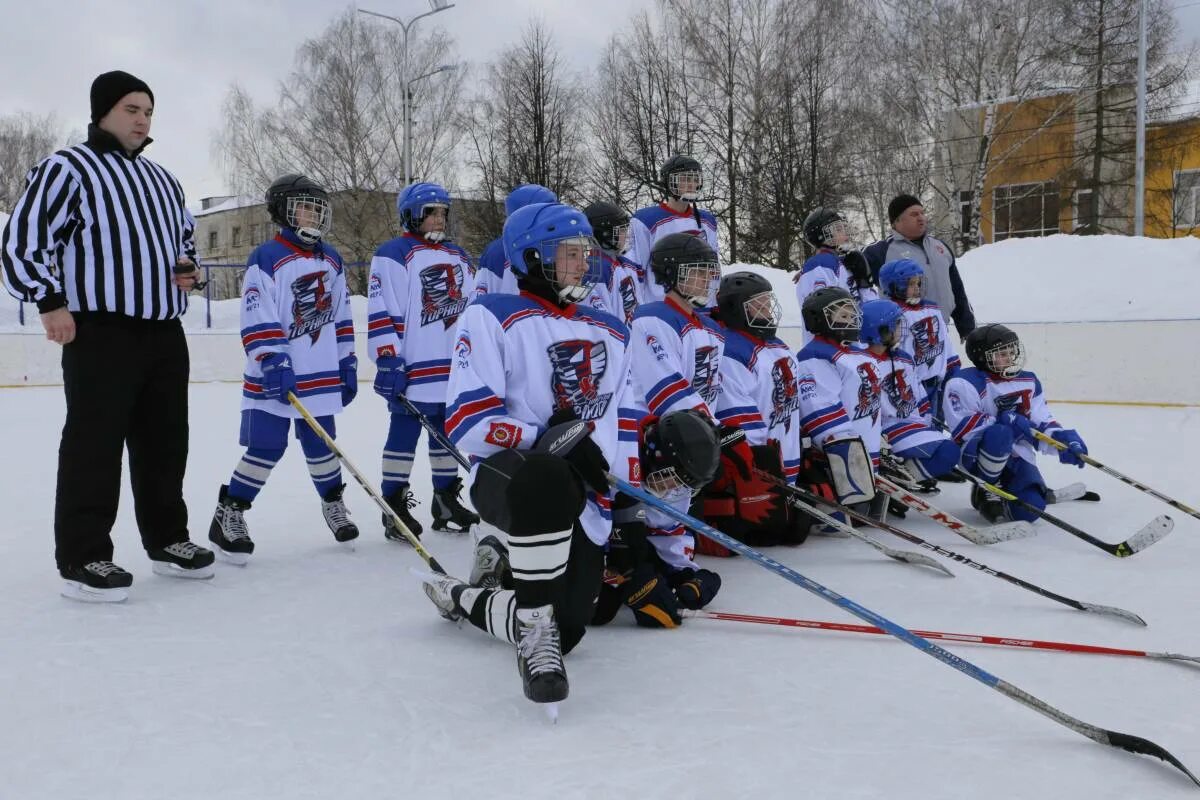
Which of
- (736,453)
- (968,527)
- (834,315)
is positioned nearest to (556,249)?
(736,453)

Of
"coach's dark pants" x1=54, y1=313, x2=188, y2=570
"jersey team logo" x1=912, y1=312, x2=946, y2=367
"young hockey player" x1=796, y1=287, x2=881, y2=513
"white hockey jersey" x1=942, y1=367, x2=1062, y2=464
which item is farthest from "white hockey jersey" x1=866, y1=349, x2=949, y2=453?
"coach's dark pants" x1=54, y1=313, x2=188, y2=570

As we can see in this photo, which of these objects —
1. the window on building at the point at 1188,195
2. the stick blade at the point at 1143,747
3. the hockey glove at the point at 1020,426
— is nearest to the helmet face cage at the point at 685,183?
the hockey glove at the point at 1020,426

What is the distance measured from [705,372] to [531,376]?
111 cm

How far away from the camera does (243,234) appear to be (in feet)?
95.3

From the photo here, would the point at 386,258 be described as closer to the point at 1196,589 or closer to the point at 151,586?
the point at 151,586

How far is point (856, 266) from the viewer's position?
4.71 meters

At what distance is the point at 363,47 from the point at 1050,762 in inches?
825

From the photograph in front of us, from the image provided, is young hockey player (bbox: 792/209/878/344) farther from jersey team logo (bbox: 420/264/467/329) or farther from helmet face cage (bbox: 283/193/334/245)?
helmet face cage (bbox: 283/193/334/245)

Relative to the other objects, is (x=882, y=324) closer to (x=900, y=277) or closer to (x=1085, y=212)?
(x=900, y=277)

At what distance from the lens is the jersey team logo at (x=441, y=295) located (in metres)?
3.62

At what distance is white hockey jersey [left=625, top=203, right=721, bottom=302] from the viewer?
4.61m

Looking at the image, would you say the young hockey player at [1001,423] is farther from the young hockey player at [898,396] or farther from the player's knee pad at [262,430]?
the player's knee pad at [262,430]

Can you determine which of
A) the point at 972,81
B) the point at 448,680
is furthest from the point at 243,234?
the point at 448,680

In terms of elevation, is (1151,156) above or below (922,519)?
above
